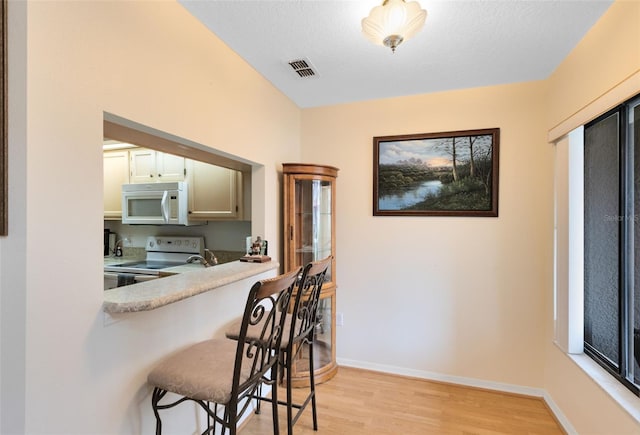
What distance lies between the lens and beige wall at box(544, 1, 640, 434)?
1.42 m

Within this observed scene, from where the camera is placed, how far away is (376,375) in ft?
8.79

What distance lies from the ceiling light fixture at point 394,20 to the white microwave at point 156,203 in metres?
2.37

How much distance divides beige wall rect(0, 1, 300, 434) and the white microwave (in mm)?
1636

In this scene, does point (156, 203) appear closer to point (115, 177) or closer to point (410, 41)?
point (115, 177)

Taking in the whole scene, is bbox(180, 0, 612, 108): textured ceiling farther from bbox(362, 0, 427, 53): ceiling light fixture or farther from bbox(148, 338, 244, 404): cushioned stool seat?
bbox(148, 338, 244, 404): cushioned stool seat

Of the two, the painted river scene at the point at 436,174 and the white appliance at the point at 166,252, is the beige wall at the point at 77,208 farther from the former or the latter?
the white appliance at the point at 166,252

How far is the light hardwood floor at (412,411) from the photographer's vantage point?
198 centimetres

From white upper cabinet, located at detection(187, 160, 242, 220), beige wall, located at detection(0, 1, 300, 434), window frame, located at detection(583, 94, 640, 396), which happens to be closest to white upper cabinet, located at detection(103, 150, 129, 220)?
white upper cabinet, located at detection(187, 160, 242, 220)

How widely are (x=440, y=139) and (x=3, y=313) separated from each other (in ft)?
9.31

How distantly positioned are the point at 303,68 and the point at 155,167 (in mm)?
2044

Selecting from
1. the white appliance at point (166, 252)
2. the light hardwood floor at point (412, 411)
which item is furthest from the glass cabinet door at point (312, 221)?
the white appliance at point (166, 252)

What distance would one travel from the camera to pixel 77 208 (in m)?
1.07

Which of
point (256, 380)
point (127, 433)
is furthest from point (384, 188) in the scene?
point (127, 433)

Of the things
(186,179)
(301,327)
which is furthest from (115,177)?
(301,327)
